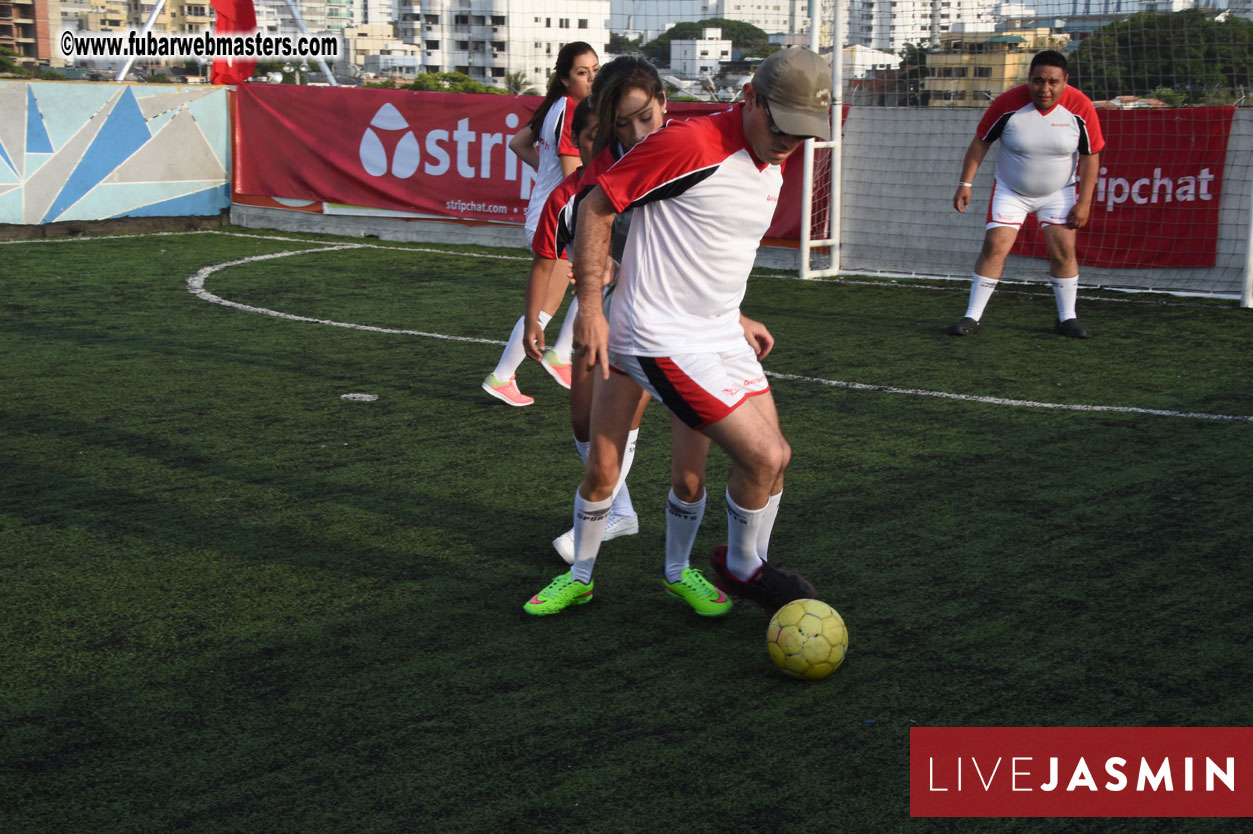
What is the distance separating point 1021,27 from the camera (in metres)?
12.6

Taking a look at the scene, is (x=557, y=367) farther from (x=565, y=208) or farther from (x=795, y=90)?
(x=795, y=90)

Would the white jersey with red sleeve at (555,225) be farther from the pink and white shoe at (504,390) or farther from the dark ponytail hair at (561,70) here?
the pink and white shoe at (504,390)

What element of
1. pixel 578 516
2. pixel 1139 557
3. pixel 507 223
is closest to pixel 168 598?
pixel 578 516

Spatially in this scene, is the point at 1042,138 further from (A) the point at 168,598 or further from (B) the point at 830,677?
(A) the point at 168,598

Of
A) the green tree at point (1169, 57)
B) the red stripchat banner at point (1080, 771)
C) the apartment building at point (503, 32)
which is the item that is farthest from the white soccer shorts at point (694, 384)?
the green tree at point (1169, 57)

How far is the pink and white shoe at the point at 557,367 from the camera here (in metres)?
7.11

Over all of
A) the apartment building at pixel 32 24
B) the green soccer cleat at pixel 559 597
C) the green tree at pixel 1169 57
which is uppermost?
the apartment building at pixel 32 24

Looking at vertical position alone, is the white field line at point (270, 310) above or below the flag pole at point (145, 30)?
below

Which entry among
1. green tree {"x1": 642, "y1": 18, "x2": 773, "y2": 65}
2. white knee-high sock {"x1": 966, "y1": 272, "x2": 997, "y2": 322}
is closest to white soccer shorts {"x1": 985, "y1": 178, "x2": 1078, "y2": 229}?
white knee-high sock {"x1": 966, "y1": 272, "x2": 997, "y2": 322}

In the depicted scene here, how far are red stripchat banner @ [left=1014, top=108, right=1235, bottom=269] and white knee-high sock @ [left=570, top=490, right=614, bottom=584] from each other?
8.74 meters

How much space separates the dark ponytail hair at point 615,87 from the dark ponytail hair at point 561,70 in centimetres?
177

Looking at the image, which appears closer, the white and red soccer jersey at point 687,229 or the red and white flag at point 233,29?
the white and red soccer jersey at point 687,229

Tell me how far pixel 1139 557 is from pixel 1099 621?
0.70 meters

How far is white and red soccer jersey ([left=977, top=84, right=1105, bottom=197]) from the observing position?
914cm
